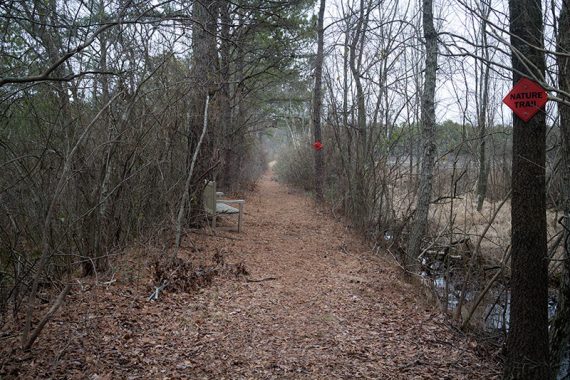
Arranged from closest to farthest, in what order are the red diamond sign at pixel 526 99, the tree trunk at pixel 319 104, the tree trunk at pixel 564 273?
the red diamond sign at pixel 526 99, the tree trunk at pixel 564 273, the tree trunk at pixel 319 104

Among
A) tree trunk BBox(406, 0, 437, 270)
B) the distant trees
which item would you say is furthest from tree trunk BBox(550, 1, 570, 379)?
the distant trees

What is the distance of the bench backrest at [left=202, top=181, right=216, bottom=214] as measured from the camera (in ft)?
27.4

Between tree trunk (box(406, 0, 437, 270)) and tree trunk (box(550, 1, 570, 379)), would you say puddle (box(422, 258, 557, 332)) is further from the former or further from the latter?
tree trunk (box(550, 1, 570, 379))

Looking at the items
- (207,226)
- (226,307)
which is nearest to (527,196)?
(226,307)

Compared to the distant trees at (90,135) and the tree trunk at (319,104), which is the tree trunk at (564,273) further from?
the tree trunk at (319,104)

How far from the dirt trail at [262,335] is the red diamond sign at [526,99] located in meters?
2.37

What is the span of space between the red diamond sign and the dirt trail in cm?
237

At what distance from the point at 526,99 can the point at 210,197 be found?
20.9 feet

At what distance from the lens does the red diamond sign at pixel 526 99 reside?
3100 mm

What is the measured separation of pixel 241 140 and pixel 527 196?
552 inches

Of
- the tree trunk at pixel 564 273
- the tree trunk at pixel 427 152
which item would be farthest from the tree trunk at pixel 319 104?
the tree trunk at pixel 564 273

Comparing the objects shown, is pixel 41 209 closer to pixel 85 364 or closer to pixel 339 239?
pixel 85 364

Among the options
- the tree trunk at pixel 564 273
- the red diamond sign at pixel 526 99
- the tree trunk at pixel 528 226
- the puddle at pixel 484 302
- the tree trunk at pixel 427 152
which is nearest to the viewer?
the red diamond sign at pixel 526 99

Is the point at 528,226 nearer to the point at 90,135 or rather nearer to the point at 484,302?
the point at 484,302
